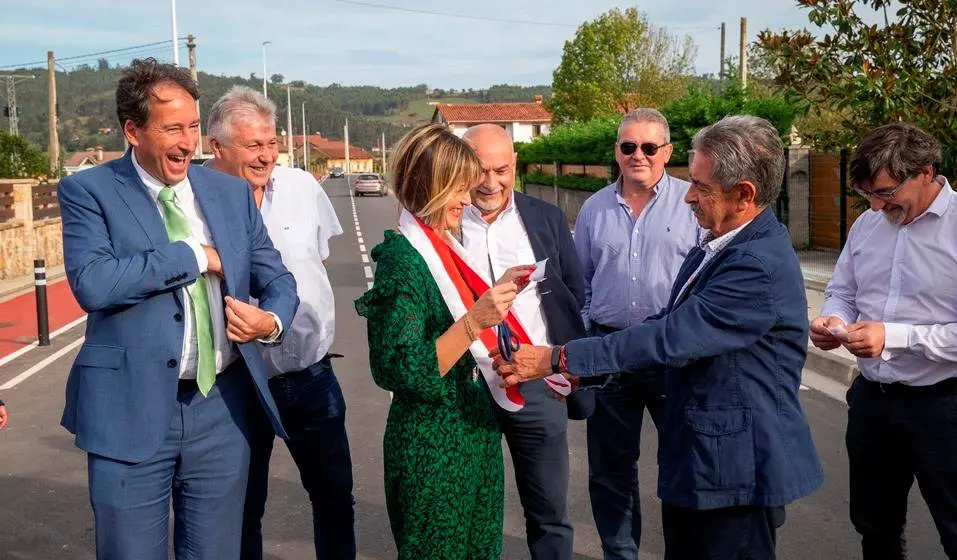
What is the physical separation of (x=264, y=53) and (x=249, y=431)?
210ft

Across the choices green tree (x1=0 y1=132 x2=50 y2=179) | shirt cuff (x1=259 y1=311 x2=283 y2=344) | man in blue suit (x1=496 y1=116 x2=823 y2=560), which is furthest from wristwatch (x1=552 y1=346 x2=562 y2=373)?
green tree (x1=0 y1=132 x2=50 y2=179)

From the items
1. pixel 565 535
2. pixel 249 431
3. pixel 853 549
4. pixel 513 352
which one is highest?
pixel 513 352

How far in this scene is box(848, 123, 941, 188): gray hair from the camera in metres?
3.25

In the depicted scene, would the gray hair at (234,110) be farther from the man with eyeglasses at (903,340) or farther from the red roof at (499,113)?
the red roof at (499,113)

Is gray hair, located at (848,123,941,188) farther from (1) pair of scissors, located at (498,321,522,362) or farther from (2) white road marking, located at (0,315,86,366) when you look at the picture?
(2) white road marking, located at (0,315,86,366)

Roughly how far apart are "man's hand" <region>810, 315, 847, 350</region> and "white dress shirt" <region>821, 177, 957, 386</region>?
14 centimetres

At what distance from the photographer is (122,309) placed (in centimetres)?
275

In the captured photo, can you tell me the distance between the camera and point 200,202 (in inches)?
116

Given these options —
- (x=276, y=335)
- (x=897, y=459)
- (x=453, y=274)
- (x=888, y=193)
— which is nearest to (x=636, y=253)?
(x=888, y=193)

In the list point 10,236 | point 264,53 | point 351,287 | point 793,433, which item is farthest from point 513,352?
point 264,53

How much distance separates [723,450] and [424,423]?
872 millimetres

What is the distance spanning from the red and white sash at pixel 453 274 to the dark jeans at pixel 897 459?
1405 mm

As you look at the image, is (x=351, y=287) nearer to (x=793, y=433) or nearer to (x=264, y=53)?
(x=793, y=433)

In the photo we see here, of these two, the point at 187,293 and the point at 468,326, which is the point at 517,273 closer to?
the point at 468,326
